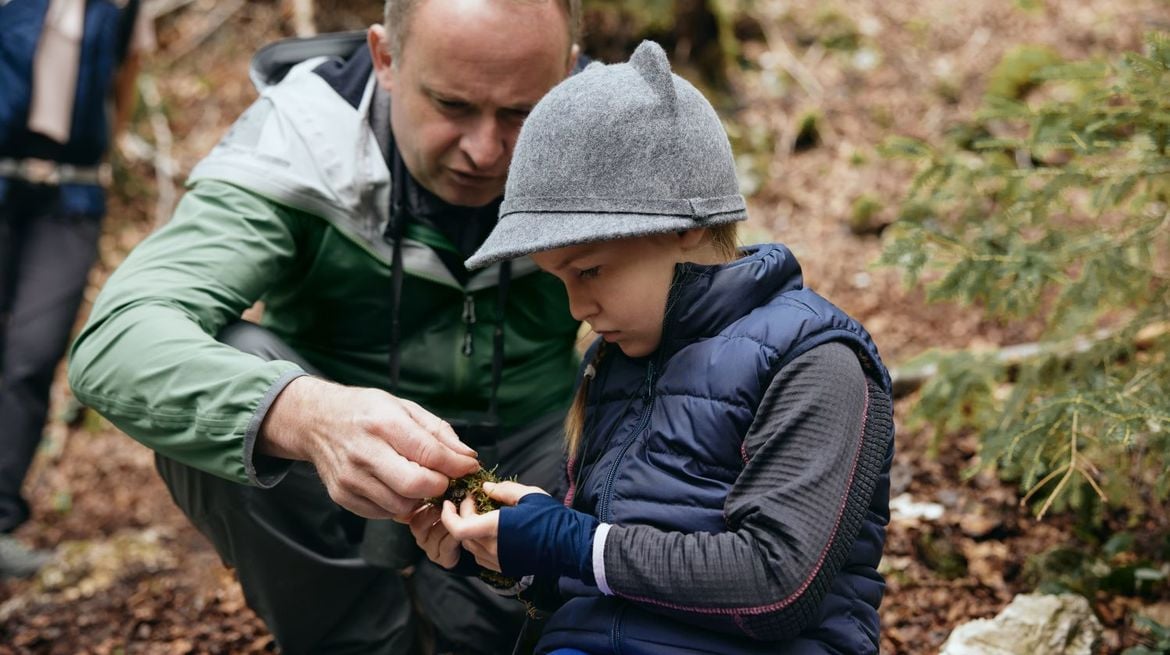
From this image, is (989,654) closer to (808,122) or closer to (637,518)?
(637,518)

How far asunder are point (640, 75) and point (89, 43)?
396 cm

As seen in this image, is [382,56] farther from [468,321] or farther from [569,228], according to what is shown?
[569,228]

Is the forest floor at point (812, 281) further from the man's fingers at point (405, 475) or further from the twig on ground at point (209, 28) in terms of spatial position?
the man's fingers at point (405, 475)

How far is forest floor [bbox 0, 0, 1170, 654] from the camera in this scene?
145 inches

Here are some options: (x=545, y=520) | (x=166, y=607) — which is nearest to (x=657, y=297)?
(x=545, y=520)

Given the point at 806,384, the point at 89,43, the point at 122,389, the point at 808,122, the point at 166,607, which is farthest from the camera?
the point at 808,122

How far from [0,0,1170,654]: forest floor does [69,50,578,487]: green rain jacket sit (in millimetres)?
1196

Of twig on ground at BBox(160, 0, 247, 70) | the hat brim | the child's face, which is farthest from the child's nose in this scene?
twig on ground at BBox(160, 0, 247, 70)

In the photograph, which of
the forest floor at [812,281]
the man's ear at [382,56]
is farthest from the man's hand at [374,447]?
the forest floor at [812,281]

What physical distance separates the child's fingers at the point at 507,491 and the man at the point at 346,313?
0.18m

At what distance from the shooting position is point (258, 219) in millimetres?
2896

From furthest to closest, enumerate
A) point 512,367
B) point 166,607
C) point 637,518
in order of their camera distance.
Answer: point 166,607 → point 512,367 → point 637,518

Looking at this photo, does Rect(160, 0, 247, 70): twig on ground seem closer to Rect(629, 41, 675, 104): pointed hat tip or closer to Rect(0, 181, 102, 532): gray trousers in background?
Rect(0, 181, 102, 532): gray trousers in background

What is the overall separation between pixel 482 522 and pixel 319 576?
3.64 ft
